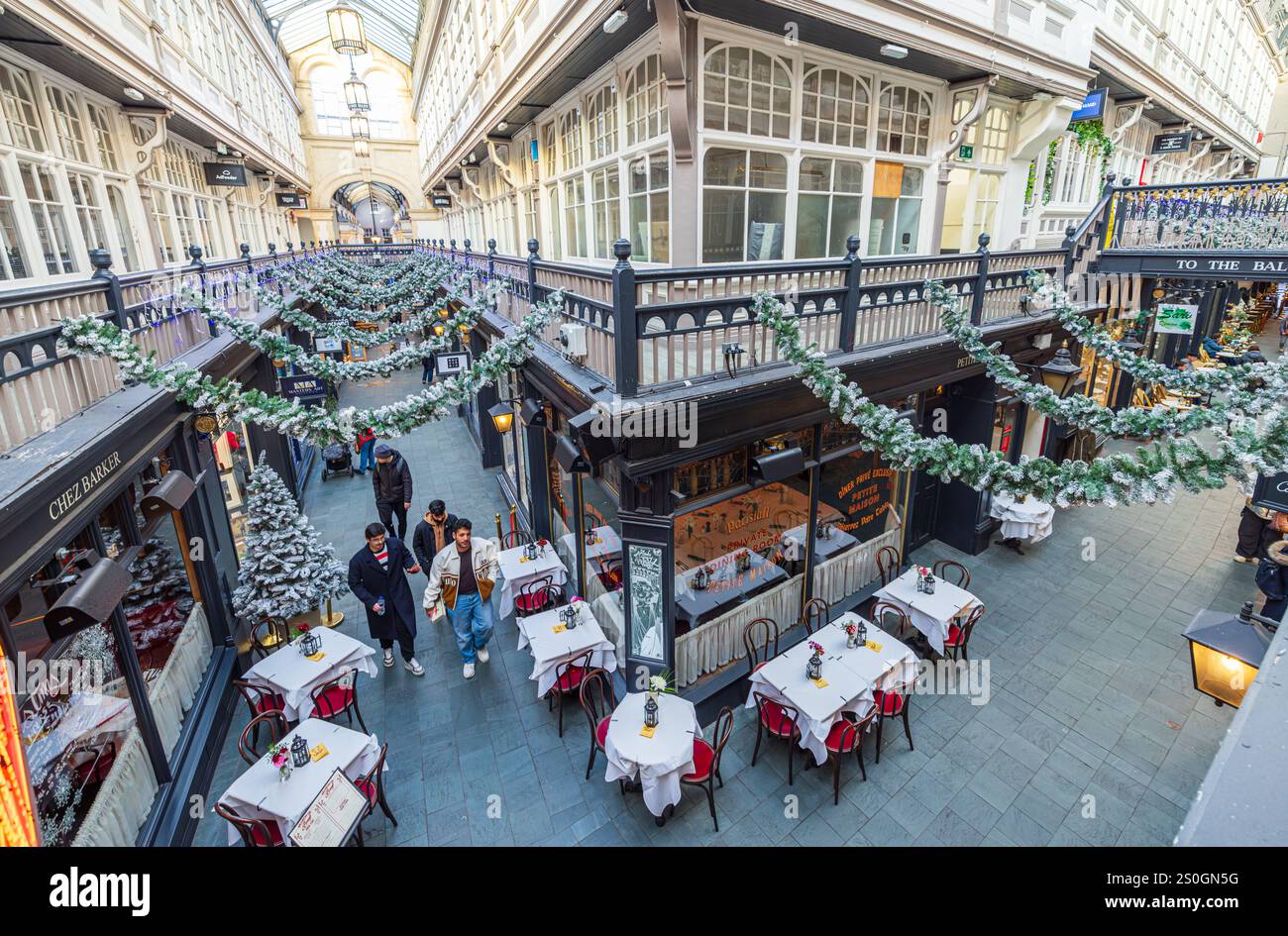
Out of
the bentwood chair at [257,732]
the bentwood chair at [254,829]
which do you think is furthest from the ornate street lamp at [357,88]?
the bentwood chair at [254,829]

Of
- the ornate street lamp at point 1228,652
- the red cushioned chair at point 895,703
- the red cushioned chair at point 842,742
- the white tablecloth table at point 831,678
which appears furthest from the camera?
the red cushioned chair at point 895,703

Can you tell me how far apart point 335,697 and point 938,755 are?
6.58 m

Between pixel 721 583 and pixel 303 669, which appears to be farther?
pixel 721 583

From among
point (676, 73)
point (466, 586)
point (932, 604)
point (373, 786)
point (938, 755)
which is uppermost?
point (676, 73)

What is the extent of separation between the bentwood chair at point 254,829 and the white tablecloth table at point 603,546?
4005mm

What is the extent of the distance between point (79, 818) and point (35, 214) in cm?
877

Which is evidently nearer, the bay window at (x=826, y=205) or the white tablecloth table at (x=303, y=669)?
the white tablecloth table at (x=303, y=669)

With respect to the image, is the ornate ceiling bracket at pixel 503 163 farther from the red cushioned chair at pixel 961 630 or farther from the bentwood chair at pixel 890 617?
the red cushioned chair at pixel 961 630

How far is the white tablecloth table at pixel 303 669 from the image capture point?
6.39 metres

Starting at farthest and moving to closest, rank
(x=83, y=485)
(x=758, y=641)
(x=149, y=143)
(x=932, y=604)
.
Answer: (x=149, y=143), (x=758, y=641), (x=932, y=604), (x=83, y=485)

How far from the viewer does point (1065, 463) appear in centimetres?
511

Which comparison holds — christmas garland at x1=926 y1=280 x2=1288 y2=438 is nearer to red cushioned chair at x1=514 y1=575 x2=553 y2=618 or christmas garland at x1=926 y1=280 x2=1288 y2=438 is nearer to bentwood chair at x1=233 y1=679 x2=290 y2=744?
red cushioned chair at x1=514 y1=575 x2=553 y2=618

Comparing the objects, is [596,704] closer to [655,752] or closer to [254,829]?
[655,752]

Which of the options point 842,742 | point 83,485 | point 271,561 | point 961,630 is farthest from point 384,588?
point 961,630
